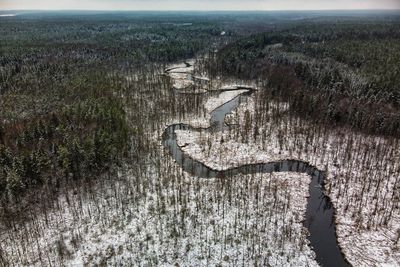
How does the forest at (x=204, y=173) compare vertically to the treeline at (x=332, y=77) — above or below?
below

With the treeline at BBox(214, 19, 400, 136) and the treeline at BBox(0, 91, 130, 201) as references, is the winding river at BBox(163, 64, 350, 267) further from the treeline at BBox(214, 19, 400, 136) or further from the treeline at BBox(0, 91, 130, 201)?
the treeline at BBox(214, 19, 400, 136)

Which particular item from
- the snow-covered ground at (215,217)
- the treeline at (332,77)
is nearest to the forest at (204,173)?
the snow-covered ground at (215,217)

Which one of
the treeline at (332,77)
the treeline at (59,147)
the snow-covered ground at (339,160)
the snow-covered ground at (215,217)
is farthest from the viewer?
the treeline at (332,77)

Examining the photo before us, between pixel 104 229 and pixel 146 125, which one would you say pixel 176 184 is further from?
pixel 146 125

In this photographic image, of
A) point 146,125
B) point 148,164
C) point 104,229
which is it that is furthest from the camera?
point 146,125

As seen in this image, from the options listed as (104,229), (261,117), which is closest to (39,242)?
(104,229)

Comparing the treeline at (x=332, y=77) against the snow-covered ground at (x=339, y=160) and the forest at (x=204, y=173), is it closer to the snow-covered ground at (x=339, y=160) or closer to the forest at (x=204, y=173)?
the forest at (x=204, y=173)
